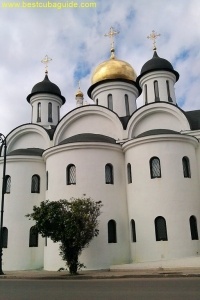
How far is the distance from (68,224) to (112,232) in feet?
12.2

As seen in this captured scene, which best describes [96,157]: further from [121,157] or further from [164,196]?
[164,196]

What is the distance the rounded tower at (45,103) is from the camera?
26000 mm

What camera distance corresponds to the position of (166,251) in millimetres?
15648

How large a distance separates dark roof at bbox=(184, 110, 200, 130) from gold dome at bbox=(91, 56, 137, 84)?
6.01 meters

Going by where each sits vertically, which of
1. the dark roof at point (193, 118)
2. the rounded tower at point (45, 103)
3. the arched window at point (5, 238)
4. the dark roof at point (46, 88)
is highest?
the dark roof at point (46, 88)

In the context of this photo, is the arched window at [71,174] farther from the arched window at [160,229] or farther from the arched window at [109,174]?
the arched window at [160,229]

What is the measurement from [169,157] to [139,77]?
9.12m

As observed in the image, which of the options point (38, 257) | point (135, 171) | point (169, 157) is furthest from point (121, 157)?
point (38, 257)

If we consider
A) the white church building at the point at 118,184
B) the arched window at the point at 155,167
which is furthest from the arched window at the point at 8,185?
the arched window at the point at 155,167

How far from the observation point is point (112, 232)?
1695 cm

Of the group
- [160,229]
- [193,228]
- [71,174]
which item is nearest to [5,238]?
[71,174]

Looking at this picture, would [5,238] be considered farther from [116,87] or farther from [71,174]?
[116,87]

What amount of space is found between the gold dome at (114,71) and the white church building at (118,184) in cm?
461

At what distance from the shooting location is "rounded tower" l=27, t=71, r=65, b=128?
26.0m
